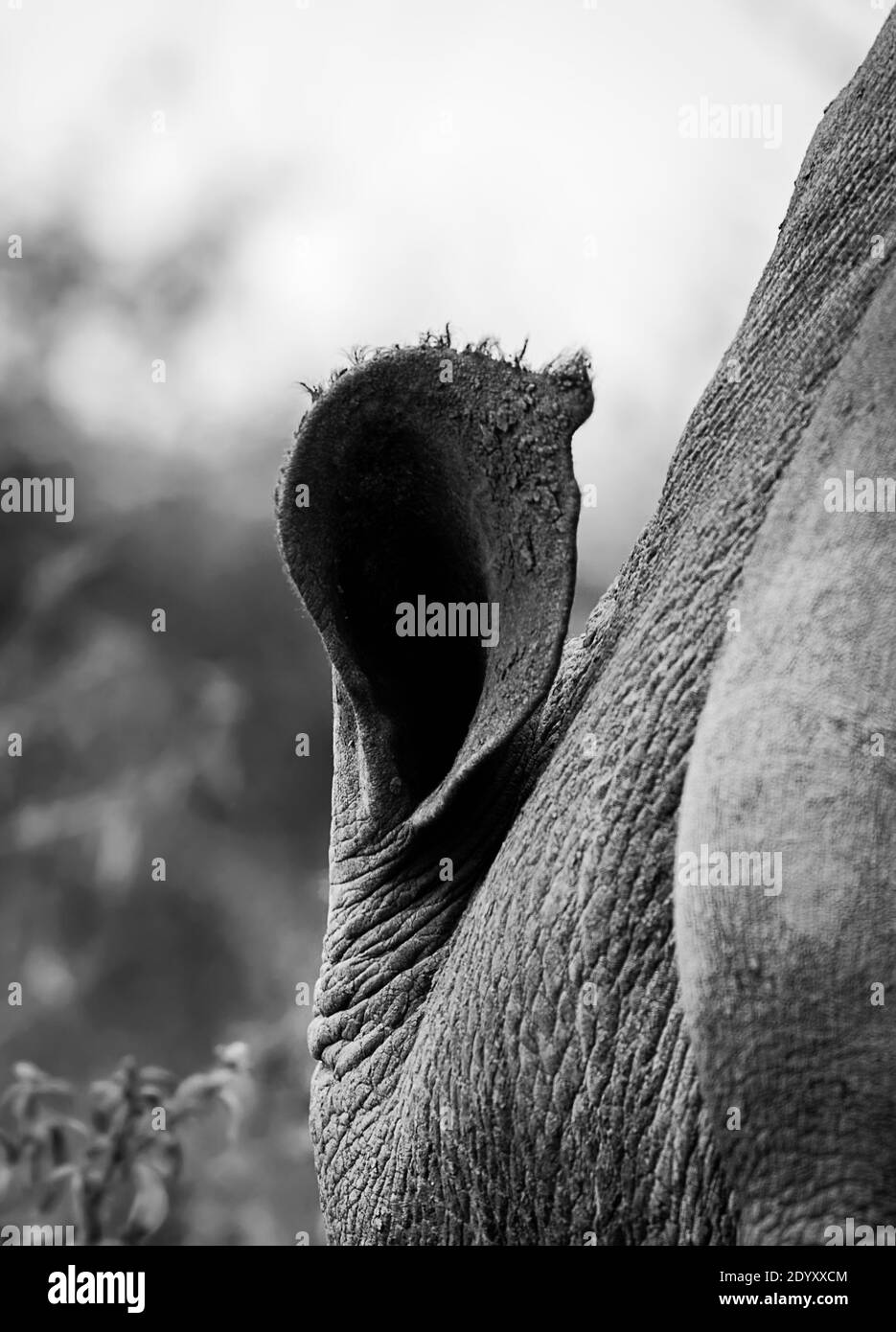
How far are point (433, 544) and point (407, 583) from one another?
6 centimetres

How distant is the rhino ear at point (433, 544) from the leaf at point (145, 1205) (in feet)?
1.61

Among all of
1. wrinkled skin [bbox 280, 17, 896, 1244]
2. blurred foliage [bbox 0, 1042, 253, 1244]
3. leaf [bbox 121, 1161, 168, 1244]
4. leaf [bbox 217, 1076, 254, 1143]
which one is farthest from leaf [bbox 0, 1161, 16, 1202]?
wrinkled skin [bbox 280, 17, 896, 1244]

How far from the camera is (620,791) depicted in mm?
1670

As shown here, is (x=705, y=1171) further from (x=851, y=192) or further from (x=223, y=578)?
(x=223, y=578)

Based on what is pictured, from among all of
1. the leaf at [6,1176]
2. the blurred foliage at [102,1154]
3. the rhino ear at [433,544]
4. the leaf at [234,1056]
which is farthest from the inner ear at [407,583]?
the leaf at [6,1176]

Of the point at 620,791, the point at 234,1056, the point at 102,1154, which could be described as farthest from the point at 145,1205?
the point at 620,791

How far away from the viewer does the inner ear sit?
6.21 ft

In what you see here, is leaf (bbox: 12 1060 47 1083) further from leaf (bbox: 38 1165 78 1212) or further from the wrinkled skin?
the wrinkled skin

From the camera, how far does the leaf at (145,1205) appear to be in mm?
1649

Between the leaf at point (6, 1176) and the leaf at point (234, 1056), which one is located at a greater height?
the leaf at point (234, 1056)

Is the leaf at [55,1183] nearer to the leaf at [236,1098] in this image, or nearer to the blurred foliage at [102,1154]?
the blurred foliage at [102,1154]

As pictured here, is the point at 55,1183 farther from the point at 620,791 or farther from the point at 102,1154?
the point at 620,791

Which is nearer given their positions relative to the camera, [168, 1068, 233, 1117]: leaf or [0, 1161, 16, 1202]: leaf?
[0, 1161, 16, 1202]: leaf

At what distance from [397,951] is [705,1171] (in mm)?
524
